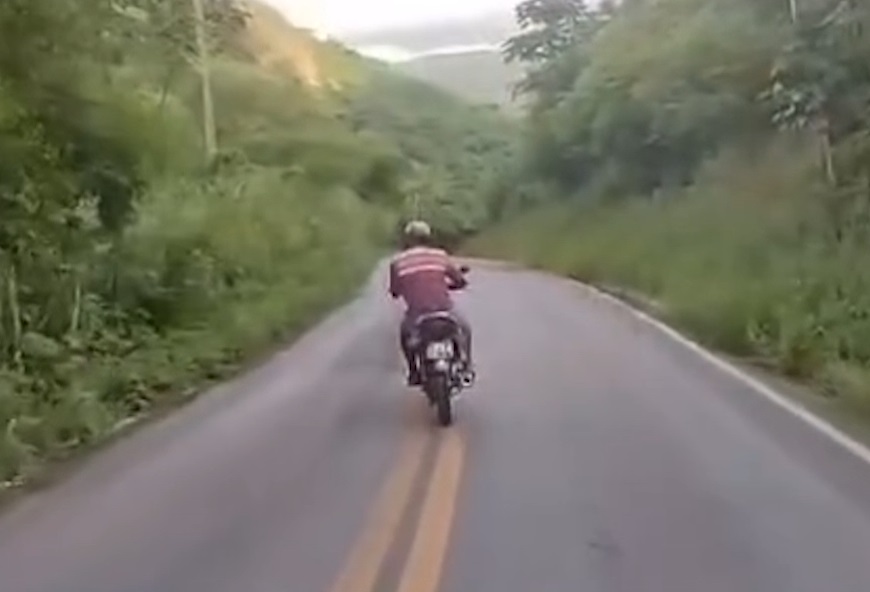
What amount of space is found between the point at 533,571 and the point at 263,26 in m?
70.7

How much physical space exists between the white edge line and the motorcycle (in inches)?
113

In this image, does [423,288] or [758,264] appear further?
[758,264]

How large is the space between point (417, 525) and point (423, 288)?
5591 millimetres

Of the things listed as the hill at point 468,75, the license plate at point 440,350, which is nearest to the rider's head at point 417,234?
the license plate at point 440,350

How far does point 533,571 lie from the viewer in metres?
8.27

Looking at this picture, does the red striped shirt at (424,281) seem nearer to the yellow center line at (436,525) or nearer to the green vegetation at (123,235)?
the yellow center line at (436,525)

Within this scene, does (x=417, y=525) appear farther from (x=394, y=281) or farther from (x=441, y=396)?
(x=394, y=281)

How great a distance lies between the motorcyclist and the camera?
15023mm

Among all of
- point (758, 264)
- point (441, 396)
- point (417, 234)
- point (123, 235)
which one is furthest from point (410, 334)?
point (758, 264)

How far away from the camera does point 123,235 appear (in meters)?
22.5

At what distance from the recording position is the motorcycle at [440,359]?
14469 mm

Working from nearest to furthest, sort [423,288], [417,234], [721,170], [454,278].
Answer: [423,288], [454,278], [417,234], [721,170]

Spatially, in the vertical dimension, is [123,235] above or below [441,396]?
above

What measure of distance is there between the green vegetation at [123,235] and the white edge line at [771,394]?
5801 mm
